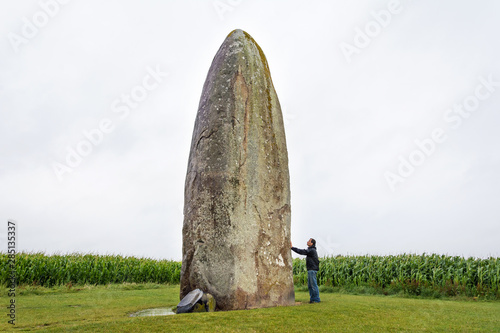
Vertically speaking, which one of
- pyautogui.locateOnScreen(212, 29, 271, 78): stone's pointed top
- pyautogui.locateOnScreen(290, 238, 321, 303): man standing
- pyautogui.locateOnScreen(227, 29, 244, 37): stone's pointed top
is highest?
pyautogui.locateOnScreen(227, 29, 244, 37): stone's pointed top

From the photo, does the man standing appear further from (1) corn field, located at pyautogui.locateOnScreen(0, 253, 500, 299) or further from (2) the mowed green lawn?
(1) corn field, located at pyautogui.locateOnScreen(0, 253, 500, 299)

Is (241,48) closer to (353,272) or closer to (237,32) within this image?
(237,32)

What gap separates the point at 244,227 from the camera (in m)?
8.78

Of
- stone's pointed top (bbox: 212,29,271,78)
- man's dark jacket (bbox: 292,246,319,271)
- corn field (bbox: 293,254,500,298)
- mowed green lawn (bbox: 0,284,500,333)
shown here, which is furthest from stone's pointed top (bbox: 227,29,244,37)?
corn field (bbox: 293,254,500,298)

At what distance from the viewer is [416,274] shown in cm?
1520

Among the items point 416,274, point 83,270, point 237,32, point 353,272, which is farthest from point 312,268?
point 83,270

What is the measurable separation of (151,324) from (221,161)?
12.3 ft

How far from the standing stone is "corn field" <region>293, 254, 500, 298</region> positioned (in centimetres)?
777

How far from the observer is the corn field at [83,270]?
54.6 feet

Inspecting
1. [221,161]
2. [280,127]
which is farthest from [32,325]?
[280,127]

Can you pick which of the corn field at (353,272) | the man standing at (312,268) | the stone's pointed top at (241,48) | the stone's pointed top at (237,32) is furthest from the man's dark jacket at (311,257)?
the corn field at (353,272)

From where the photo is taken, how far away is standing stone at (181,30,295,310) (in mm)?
8602

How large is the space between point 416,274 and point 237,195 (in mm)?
9774

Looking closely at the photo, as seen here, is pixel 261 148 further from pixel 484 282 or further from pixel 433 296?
pixel 484 282
